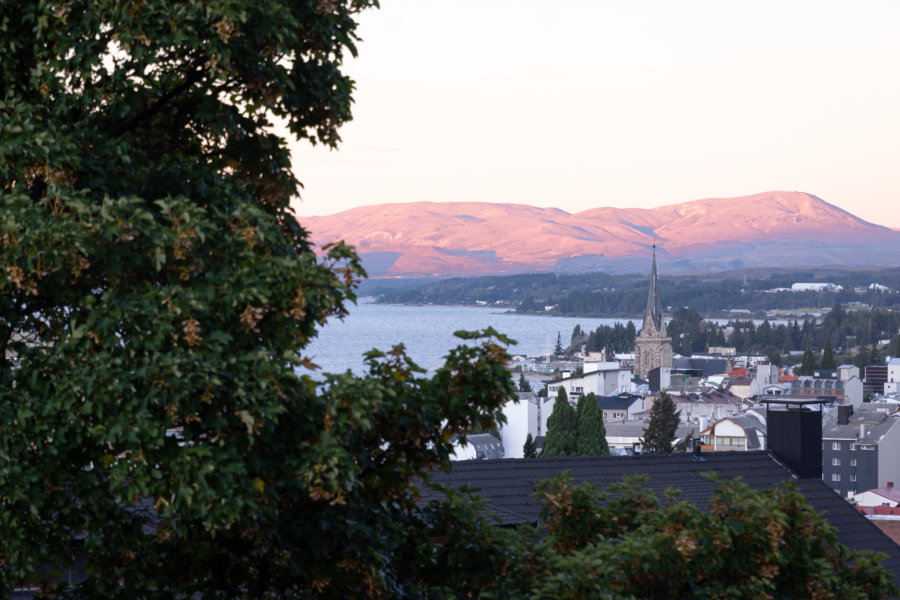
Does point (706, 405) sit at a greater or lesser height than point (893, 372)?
lesser

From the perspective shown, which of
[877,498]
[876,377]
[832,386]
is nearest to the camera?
[877,498]

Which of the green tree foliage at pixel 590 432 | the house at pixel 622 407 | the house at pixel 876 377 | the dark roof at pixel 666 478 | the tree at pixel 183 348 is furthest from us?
the house at pixel 876 377

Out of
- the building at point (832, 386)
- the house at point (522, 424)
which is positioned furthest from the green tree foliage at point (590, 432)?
the building at point (832, 386)

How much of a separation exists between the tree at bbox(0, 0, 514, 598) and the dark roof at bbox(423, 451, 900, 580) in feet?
22.1

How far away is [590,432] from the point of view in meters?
70.8

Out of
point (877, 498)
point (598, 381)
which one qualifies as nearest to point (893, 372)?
point (598, 381)

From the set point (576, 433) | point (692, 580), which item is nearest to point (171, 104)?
point (692, 580)

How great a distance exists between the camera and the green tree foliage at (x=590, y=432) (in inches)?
2726

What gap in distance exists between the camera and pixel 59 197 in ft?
20.0

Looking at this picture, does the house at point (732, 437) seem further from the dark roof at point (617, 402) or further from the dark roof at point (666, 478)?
the dark roof at point (666, 478)

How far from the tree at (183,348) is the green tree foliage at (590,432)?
204ft

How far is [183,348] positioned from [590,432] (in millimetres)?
66090

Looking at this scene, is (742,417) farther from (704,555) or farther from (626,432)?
(704,555)

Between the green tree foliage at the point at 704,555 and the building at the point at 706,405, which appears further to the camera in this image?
the building at the point at 706,405
